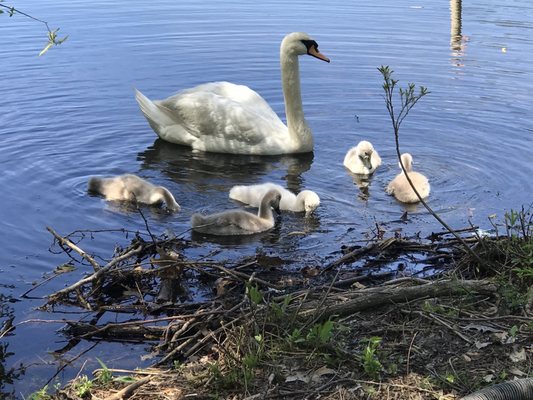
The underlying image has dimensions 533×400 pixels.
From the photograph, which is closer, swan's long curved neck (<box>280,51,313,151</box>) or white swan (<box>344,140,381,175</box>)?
white swan (<box>344,140,381,175</box>)

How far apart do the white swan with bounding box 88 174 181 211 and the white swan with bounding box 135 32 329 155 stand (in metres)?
2.34

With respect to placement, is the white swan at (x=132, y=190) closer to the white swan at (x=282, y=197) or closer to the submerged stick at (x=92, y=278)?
the white swan at (x=282, y=197)

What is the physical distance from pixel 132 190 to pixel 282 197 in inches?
61.0

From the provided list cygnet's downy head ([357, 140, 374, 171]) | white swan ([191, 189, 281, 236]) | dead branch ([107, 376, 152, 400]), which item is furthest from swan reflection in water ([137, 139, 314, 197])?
dead branch ([107, 376, 152, 400])

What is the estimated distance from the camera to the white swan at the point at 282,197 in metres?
8.72

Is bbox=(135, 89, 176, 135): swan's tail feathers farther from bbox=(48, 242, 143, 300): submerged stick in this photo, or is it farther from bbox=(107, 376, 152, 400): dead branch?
bbox=(107, 376, 152, 400): dead branch

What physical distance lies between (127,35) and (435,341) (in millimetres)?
13266

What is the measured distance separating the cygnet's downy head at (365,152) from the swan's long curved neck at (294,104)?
4.51 feet

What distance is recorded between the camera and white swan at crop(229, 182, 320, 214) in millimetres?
8719

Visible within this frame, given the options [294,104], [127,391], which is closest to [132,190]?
[294,104]

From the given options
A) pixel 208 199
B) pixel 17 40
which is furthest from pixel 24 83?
pixel 208 199

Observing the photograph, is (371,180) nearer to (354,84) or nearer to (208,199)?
(208,199)

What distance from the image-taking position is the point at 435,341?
5.32m

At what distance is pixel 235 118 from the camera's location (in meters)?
11.1
